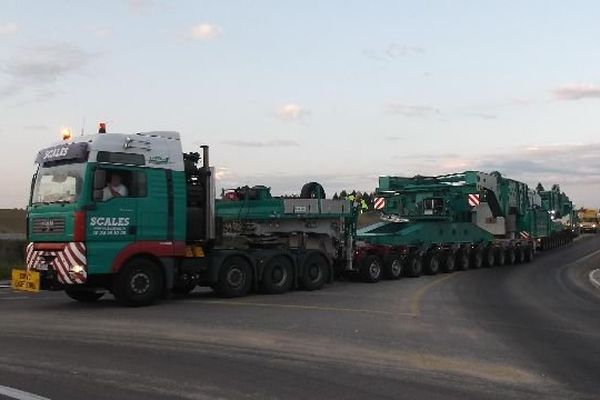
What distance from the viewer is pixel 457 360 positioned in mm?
8312

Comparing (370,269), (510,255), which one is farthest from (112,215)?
(510,255)

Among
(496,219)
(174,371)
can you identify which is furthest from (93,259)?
(496,219)

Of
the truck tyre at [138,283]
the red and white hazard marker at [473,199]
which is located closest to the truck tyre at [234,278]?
the truck tyre at [138,283]

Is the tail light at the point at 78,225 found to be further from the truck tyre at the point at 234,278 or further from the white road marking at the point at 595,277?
the white road marking at the point at 595,277

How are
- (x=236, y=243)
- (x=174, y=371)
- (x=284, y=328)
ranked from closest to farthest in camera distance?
(x=174, y=371) < (x=284, y=328) < (x=236, y=243)

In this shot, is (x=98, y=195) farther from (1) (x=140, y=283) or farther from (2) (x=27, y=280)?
(2) (x=27, y=280)

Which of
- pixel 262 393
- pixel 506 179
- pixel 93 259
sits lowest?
pixel 262 393

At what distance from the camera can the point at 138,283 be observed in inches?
514

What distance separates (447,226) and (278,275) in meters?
9.32

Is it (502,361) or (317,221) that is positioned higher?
(317,221)

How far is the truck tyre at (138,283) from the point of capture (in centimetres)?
1286

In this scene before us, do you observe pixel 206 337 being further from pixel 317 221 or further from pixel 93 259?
pixel 317 221

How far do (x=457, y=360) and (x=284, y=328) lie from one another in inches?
119

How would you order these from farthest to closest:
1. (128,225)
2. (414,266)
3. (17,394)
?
(414,266) → (128,225) → (17,394)
